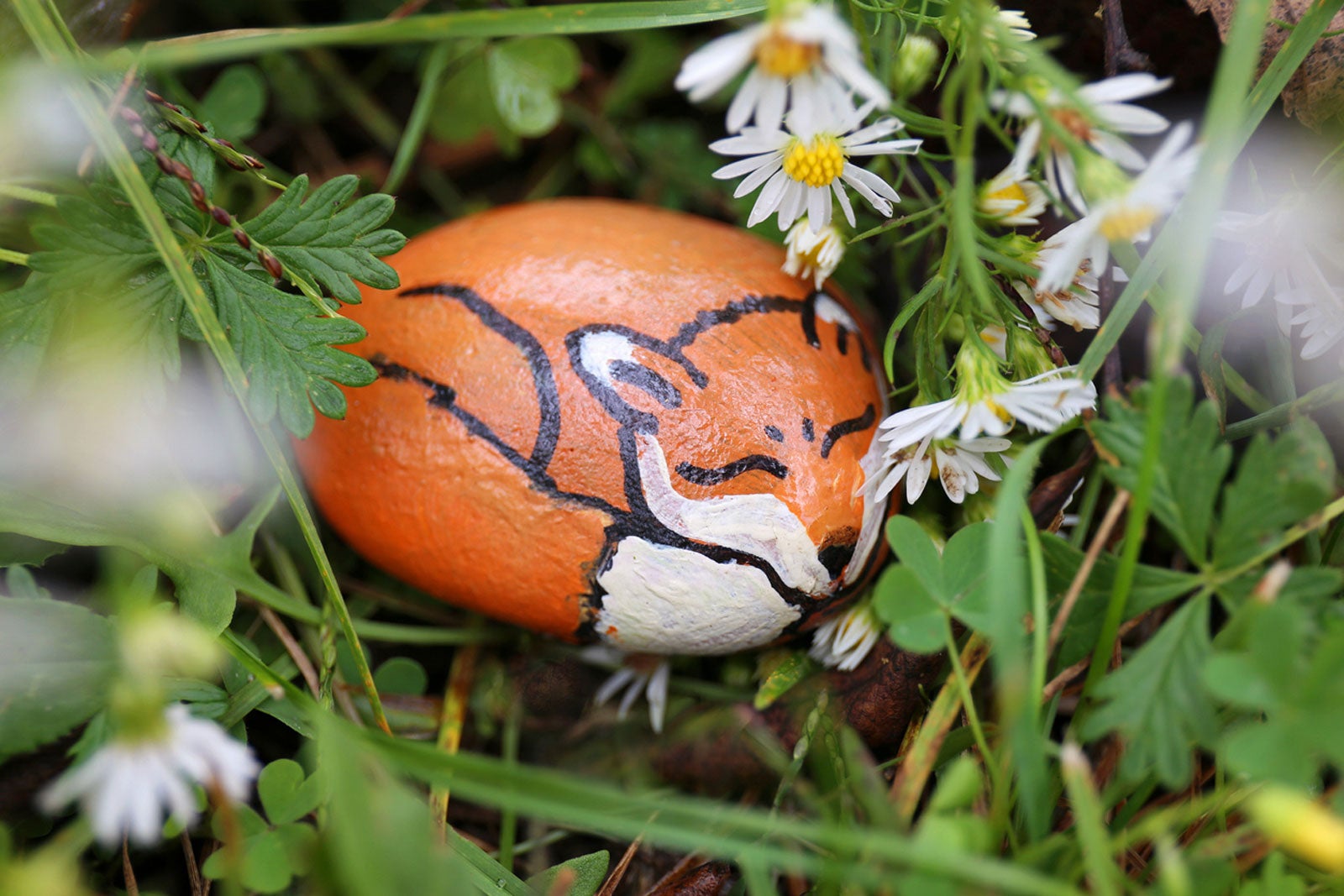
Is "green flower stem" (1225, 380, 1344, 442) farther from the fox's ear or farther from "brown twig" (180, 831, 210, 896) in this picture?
"brown twig" (180, 831, 210, 896)

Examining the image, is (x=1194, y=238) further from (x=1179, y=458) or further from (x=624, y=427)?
(x=624, y=427)

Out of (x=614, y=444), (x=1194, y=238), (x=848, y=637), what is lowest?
(x=848, y=637)

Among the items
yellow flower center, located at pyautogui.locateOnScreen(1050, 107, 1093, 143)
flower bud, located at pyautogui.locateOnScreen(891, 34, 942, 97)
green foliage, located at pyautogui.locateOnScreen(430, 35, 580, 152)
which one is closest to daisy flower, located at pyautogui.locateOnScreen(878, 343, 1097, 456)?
yellow flower center, located at pyautogui.locateOnScreen(1050, 107, 1093, 143)

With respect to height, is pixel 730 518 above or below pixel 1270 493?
below

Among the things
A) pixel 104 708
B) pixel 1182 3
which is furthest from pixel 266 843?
→ pixel 1182 3

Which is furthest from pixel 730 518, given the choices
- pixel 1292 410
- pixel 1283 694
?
pixel 1292 410

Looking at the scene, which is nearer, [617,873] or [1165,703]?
[1165,703]
